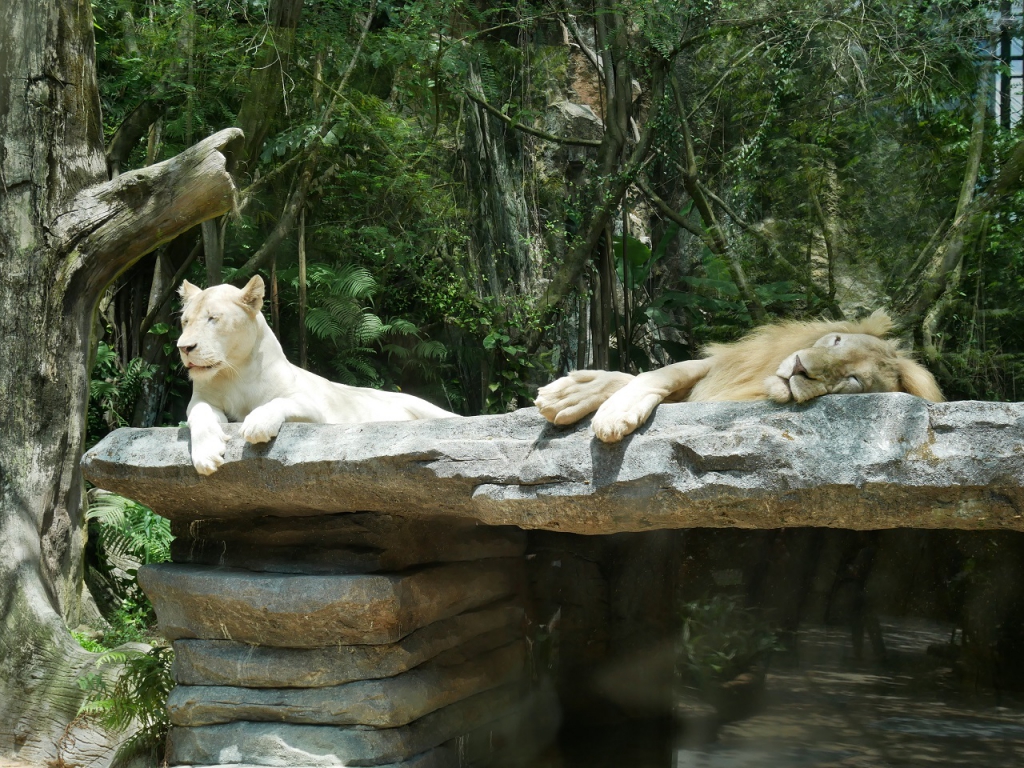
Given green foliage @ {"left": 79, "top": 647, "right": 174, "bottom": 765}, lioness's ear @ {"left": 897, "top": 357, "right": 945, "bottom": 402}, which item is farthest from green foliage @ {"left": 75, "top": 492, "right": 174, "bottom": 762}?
lioness's ear @ {"left": 897, "top": 357, "right": 945, "bottom": 402}

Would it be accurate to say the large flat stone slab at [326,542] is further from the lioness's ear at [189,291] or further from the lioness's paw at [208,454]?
the lioness's ear at [189,291]

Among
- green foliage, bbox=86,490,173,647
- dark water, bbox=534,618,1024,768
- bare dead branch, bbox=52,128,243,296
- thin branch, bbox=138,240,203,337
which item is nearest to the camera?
dark water, bbox=534,618,1024,768

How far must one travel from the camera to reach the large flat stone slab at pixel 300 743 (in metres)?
3.42

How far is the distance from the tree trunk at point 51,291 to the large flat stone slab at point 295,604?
1026 mm

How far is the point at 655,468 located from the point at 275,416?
1400 millimetres

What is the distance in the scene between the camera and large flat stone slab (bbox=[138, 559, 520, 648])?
348cm

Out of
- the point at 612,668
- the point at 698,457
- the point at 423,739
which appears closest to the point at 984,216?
the point at 612,668

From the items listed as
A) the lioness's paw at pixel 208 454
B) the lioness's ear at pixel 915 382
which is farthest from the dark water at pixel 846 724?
the lioness's paw at pixel 208 454

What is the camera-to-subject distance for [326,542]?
3754mm

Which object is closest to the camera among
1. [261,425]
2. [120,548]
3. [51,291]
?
[261,425]

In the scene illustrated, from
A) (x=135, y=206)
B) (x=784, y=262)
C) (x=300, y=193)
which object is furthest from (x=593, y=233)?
(x=135, y=206)

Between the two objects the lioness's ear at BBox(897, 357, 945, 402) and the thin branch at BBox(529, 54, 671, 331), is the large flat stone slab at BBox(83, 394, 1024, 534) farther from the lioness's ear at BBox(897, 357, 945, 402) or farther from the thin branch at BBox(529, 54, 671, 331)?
the thin branch at BBox(529, 54, 671, 331)

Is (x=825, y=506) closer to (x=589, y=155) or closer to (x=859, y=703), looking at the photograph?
(x=859, y=703)

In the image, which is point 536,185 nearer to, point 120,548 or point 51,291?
point 120,548
